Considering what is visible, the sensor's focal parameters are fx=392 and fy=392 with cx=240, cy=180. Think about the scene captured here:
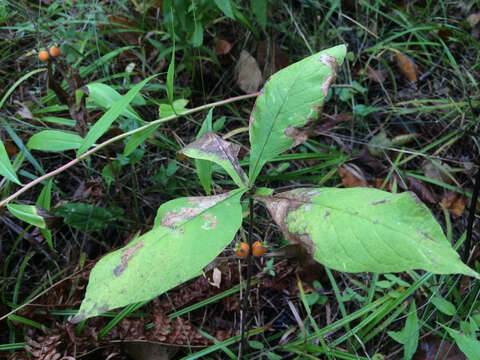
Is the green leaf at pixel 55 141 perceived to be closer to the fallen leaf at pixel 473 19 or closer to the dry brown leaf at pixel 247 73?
the dry brown leaf at pixel 247 73

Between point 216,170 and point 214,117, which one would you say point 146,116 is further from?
point 216,170

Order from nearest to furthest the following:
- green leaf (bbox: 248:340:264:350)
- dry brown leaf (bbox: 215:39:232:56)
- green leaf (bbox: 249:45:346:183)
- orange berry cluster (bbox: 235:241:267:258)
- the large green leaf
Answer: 1. the large green leaf
2. green leaf (bbox: 249:45:346:183)
3. orange berry cluster (bbox: 235:241:267:258)
4. green leaf (bbox: 248:340:264:350)
5. dry brown leaf (bbox: 215:39:232:56)

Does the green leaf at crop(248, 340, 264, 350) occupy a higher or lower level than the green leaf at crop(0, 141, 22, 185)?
lower

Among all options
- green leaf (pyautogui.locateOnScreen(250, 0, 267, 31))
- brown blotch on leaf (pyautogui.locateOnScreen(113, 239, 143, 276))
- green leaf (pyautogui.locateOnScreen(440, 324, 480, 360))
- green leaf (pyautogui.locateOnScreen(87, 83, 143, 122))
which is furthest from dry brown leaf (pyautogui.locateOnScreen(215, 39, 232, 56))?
green leaf (pyautogui.locateOnScreen(440, 324, 480, 360))

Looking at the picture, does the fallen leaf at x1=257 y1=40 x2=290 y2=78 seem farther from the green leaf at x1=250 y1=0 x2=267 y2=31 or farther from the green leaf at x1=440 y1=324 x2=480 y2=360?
the green leaf at x1=440 y1=324 x2=480 y2=360

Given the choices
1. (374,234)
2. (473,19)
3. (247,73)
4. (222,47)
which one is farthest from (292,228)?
(473,19)

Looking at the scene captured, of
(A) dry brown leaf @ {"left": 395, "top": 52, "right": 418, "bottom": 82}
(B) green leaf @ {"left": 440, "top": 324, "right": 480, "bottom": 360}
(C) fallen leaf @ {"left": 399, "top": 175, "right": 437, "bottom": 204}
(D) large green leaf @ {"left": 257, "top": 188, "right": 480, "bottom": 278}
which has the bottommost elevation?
(C) fallen leaf @ {"left": 399, "top": 175, "right": 437, "bottom": 204}
